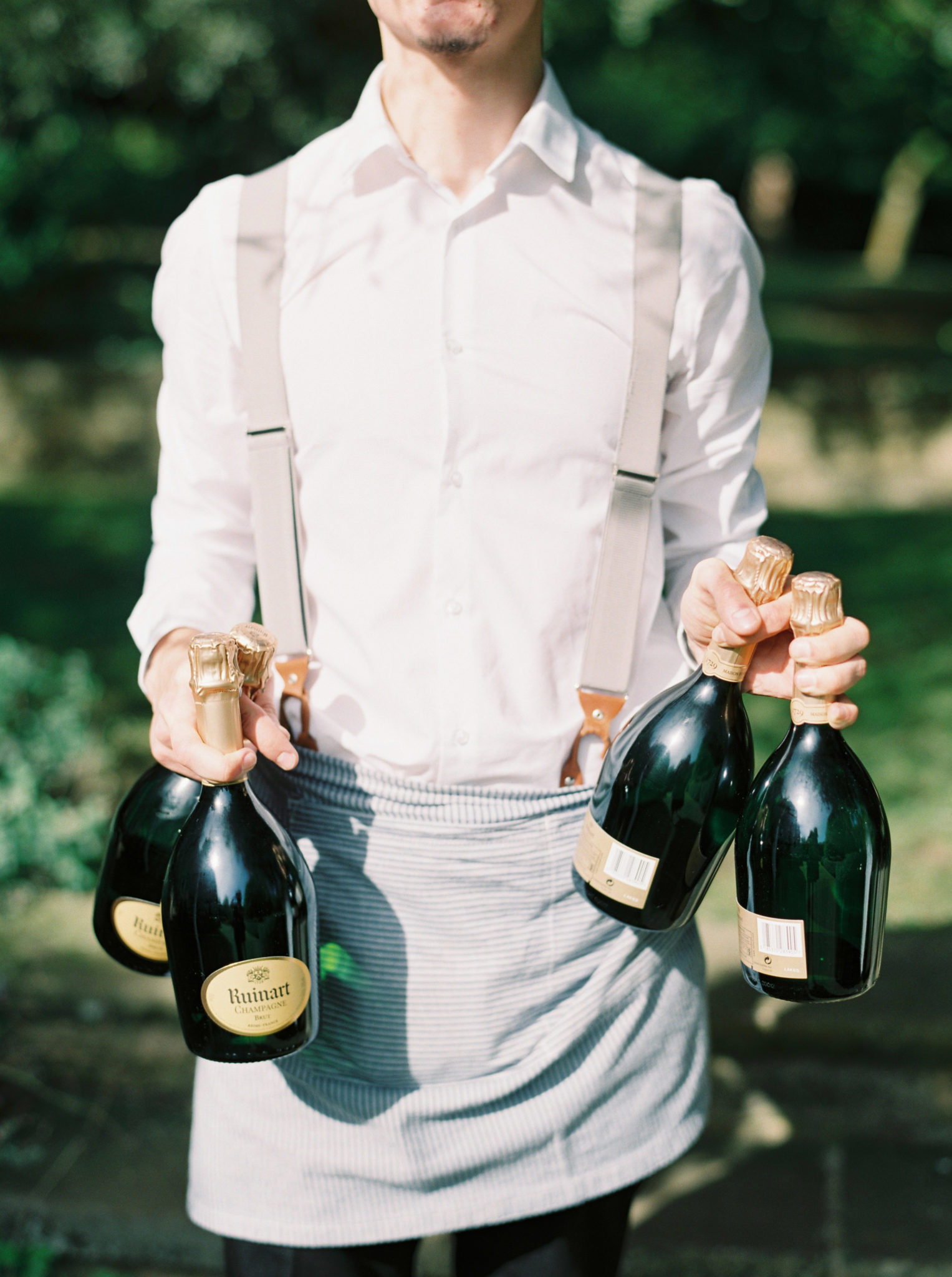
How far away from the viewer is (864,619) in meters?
5.30

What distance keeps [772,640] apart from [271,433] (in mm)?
592

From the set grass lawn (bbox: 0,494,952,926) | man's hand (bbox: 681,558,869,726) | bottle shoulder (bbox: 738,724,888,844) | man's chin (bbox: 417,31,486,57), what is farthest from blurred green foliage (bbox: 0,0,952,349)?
bottle shoulder (bbox: 738,724,888,844)

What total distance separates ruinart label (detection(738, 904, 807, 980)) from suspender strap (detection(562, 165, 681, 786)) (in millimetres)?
307

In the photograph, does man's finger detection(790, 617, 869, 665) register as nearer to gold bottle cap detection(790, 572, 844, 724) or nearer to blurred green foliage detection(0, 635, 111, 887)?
gold bottle cap detection(790, 572, 844, 724)

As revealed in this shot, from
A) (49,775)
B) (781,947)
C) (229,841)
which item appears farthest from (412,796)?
(49,775)

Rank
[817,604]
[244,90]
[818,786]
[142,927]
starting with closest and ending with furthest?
[817,604] → [818,786] → [142,927] → [244,90]

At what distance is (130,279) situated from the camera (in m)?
9.35

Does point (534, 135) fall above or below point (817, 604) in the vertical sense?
above

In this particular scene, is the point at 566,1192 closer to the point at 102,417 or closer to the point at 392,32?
the point at 392,32

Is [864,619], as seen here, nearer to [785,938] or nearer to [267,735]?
[785,938]

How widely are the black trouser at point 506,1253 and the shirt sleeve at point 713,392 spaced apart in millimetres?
763

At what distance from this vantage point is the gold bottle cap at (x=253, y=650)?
46.6 inches

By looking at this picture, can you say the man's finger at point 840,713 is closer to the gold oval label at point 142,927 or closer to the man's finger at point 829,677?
the man's finger at point 829,677

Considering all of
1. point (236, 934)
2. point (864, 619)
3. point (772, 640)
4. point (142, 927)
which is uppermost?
point (772, 640)
